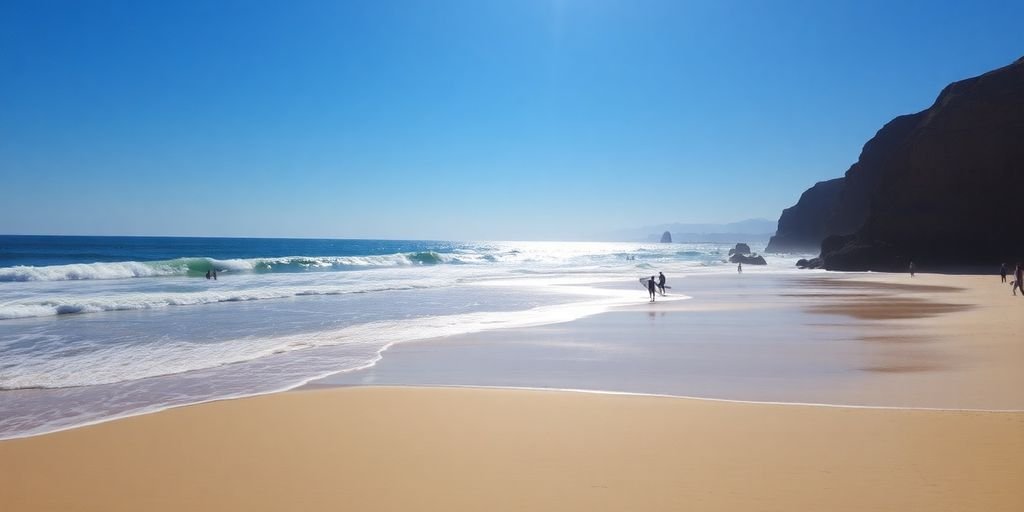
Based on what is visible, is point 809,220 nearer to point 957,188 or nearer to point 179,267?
point 957,188

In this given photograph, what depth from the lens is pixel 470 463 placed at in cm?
531

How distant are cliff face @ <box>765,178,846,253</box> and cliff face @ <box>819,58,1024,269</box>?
6986 cm

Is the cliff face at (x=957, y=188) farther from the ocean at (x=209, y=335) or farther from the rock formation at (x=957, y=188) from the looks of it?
the ocean at (x=209, y=335)

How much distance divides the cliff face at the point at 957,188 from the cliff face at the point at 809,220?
229 ft

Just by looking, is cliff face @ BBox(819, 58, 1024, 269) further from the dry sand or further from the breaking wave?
the dry sand

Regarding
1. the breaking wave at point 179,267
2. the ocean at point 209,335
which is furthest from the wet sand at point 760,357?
the breaking wave at point 179,267

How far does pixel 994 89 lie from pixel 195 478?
56006 mm

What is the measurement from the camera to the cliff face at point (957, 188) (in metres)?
42.3

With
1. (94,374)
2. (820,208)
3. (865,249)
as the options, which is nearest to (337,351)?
(94,374)

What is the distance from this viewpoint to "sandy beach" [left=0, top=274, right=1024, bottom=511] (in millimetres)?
4547

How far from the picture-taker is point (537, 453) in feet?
18.2

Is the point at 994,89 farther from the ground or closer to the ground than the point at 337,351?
farther from the ground

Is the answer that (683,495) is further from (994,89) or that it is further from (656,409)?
(994,89)

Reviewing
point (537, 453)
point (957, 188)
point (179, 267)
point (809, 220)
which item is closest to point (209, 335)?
point (537, 453)
